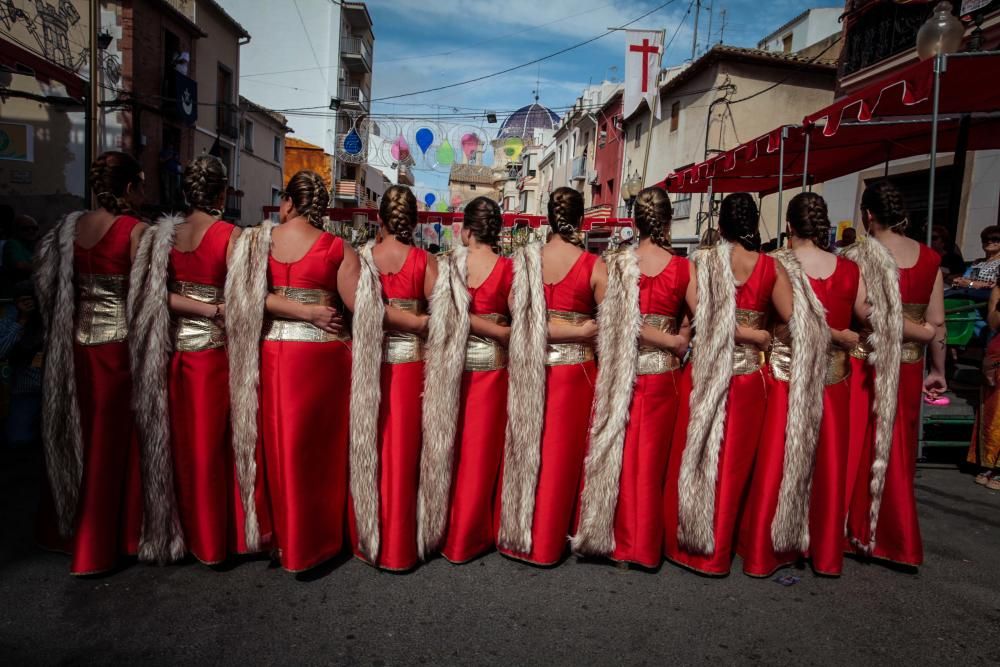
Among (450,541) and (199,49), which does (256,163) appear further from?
Result: (450,541)

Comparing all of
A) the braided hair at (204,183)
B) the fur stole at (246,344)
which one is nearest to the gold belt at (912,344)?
the fur stole at (246,344)

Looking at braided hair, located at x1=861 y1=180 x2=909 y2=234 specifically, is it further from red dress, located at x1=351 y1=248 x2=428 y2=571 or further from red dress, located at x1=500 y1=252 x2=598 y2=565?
red dress, located at x1=351 y1=248 x2=428 y2=571

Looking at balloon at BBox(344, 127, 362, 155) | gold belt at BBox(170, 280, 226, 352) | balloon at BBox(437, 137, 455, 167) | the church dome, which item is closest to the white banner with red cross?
balloon at BBox(437, 137, 455, 167)

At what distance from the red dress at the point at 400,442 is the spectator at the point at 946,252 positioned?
5493mm

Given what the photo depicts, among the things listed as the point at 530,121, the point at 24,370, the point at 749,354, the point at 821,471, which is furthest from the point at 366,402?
the point at 530,121

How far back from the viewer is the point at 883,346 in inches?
122

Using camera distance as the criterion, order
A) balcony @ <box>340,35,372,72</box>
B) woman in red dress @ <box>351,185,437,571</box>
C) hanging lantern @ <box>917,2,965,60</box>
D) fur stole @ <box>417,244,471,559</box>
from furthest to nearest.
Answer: balcony @ <box>340,35,372,72</box>, hanging lantern @ <box>917,2,965,60</box>, fur stole @ <box>417,244,471,559</box>, woman in red dress @ <box>351,185,437,571</box>

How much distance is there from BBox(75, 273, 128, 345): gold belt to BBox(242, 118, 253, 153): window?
2351 cm

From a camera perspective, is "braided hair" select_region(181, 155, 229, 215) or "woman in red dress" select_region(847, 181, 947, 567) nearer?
"braided hair" select_region(181, 155, 229, 215)

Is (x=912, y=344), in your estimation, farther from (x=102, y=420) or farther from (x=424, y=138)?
(x=424, y=138)

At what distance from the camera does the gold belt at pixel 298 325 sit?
279 cm

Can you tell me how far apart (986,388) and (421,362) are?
4529mm

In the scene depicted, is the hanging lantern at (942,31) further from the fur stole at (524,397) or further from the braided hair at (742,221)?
the fur stole at (524,397)

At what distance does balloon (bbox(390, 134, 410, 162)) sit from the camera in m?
23.6
